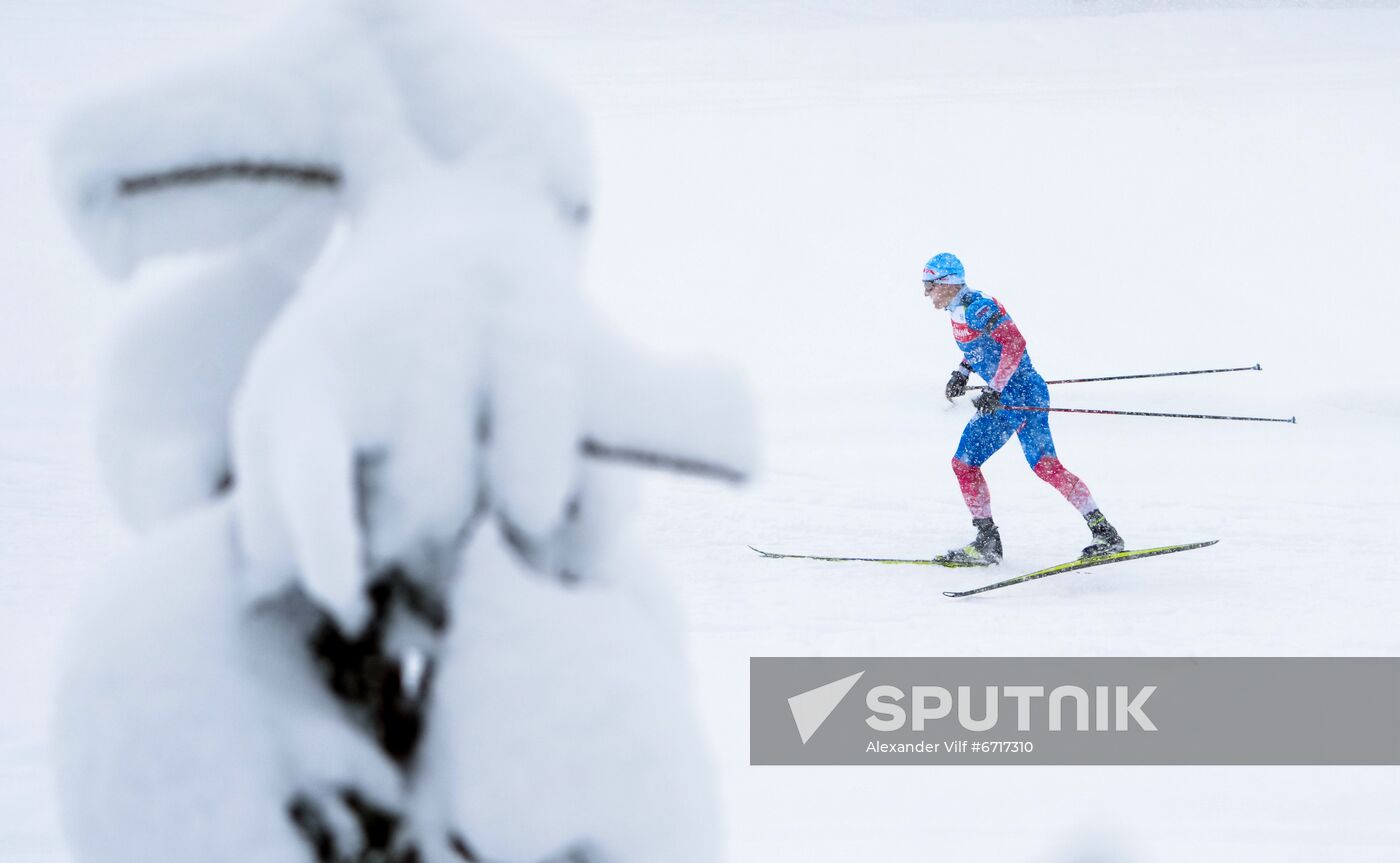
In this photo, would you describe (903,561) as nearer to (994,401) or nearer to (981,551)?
(981,551)

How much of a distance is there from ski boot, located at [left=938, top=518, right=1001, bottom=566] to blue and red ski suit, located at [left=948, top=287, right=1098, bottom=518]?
5.5 inches

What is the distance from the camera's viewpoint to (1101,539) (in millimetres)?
4926

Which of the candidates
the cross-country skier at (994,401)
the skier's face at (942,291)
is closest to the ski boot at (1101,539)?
the cross-country skier at (994,401)

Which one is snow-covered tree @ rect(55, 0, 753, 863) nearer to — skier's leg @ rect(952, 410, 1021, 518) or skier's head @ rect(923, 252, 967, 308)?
skier's head @ rect(923, 252, 967, 308)

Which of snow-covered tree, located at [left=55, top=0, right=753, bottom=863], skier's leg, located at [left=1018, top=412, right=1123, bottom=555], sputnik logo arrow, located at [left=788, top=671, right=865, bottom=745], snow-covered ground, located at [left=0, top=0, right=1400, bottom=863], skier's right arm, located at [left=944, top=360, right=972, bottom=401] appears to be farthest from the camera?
skier's right arm, located at [left=944, top=360, right=972, bottom=401]

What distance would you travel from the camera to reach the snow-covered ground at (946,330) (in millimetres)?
3113

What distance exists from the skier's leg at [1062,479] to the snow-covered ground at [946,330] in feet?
0.50

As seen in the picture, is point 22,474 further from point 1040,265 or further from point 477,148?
point 1040,265

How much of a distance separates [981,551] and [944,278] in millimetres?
1206

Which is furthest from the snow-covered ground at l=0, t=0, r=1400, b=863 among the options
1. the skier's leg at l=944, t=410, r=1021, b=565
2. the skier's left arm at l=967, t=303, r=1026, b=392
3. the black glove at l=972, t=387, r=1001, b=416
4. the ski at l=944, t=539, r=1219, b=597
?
the skier's left arm at l=967, t=303, r=1026, b=392

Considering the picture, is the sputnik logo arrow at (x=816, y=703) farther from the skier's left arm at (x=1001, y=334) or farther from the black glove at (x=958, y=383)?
the black glove at (x=958, y=383)

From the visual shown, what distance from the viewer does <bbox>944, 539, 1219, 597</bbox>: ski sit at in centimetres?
461

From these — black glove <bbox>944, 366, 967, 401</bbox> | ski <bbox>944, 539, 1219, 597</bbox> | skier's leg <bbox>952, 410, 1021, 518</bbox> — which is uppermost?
black glove <bbox>944, 366, 967, 401</bbox>

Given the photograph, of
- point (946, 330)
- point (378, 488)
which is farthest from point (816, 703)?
point (946, 330)
